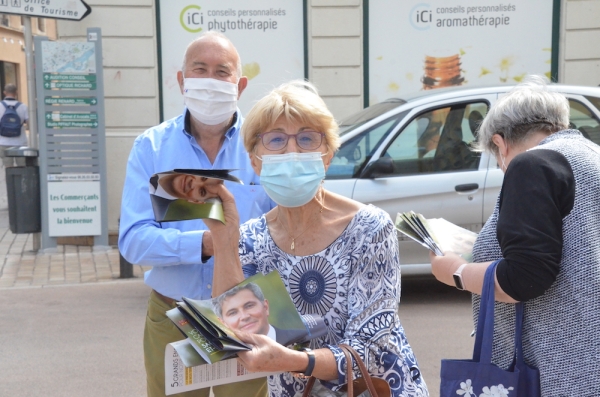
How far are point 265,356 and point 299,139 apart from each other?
2.20ft

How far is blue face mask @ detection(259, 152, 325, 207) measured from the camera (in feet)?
7.20

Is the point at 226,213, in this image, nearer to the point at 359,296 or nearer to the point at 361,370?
the point at 359,296

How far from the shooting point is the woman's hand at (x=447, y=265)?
7.77 ft

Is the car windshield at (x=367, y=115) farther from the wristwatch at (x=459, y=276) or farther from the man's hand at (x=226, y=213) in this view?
the man's hand at (x=226, y=213)

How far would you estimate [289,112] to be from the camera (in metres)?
2.19

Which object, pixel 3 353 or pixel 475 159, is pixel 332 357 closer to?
pixel 3 353

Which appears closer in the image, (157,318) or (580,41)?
(157,318)

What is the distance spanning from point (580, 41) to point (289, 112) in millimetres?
10299

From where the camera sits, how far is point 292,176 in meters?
2.19

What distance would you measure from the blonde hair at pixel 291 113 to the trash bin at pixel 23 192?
837 cm

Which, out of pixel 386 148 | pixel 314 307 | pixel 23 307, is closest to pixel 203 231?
pixel 314 307

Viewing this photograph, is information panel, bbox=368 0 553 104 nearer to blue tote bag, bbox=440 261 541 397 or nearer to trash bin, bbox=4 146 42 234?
trash bin, bbox=4 146 42 234

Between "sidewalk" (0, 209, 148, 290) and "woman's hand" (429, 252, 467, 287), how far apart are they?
6601 mm

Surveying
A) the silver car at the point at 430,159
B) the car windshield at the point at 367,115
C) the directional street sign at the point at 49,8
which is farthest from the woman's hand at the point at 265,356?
the directional street sign at the point at 49,8
